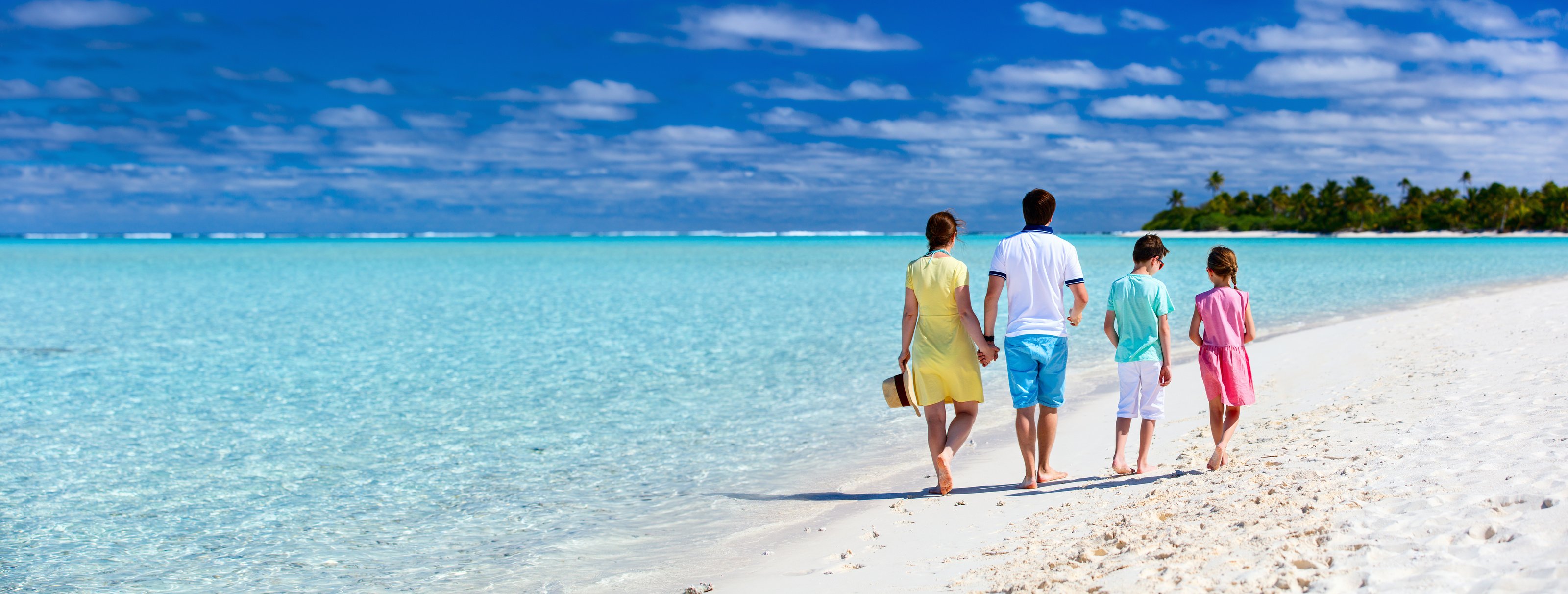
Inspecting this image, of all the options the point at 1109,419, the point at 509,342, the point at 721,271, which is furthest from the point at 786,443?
the point at 721,271

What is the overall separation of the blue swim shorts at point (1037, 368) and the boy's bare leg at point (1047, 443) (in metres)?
0.11

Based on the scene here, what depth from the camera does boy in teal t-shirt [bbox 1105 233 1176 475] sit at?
5656mm

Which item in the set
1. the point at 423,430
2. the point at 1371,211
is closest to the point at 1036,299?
the point at 423,430

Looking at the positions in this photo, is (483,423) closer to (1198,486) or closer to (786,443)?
(786,443)

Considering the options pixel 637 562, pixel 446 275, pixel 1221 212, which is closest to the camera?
pixel 637 562

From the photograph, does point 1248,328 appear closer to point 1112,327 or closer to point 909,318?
point 1112,327

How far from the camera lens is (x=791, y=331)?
65.5 ft

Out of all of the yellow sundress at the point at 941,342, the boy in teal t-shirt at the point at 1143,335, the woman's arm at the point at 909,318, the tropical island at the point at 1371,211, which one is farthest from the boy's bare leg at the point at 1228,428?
the tropical island at the point at 1371,211

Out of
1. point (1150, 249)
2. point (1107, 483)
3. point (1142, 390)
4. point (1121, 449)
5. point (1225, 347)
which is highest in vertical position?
point (1150, 249)

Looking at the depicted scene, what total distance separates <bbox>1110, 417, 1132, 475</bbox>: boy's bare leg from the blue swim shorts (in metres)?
0.64

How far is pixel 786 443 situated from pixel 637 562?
11.7 ft

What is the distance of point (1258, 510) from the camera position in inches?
183

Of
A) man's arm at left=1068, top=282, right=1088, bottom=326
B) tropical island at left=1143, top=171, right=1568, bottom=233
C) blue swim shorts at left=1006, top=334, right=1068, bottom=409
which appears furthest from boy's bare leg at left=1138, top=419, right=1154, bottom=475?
tropical island at left=1143, top=171, right=1568, bottom=233

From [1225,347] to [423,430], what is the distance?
8.07 metres
